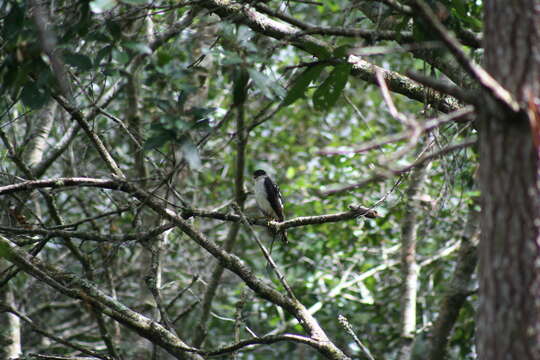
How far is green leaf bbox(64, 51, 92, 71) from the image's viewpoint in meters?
2.30

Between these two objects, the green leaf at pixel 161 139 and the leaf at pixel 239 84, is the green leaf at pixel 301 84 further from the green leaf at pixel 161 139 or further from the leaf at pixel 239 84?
the green leaf at pixel 161 139

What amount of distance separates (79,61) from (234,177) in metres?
4.80

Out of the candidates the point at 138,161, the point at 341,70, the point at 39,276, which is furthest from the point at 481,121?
the point at 138,161

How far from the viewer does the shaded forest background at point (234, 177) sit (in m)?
2.36

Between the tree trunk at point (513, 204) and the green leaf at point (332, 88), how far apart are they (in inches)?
40.6

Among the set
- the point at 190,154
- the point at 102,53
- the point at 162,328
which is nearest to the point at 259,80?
the point at 190,154

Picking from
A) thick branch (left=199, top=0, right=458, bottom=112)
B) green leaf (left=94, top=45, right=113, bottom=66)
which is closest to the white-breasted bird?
thick branch (left=199, top=0, right=458, bottom=112)

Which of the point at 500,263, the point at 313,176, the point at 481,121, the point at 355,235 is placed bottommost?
the point at 500,263

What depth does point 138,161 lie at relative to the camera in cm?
539

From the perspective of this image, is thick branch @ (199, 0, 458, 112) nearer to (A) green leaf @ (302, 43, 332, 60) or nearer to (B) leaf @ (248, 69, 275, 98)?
(A) green leaf @ (302, 43, 332, 60)

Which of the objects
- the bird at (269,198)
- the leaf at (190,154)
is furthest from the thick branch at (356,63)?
the bird at (269,198)

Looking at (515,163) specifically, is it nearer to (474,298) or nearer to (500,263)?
(500,263)

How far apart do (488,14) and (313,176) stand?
5.83m

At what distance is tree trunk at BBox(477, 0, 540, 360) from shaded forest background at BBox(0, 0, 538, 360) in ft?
0.37
